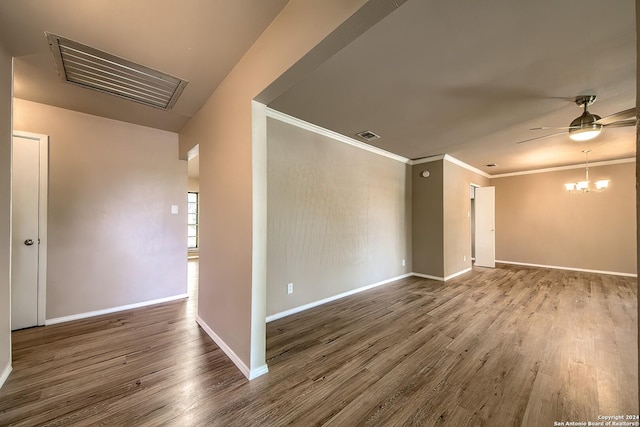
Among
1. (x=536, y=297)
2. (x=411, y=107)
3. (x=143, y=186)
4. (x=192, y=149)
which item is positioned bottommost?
(x=536, y=297)

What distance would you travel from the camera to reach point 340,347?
2.21 m

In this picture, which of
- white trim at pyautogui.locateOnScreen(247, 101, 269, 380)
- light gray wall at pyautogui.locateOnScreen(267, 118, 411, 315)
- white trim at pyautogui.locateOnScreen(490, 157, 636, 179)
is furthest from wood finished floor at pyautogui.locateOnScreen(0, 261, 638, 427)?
white trim at pyautogui.locateOnScreen(490, 157, 636, 179)

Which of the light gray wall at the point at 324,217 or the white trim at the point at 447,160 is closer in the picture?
the light gray wall at the point at 324,217

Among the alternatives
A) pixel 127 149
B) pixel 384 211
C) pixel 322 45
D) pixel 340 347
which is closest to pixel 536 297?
pixel 384 211

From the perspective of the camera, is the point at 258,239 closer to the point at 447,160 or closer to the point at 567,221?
the point at 447,160

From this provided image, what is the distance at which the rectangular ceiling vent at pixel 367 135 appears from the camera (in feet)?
11.1

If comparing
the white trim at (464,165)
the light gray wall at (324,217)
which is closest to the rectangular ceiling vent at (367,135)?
the light gray wall at (324,217)

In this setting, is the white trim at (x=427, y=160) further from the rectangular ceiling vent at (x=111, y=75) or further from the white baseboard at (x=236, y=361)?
the white baseboard at (x=236, y=361)

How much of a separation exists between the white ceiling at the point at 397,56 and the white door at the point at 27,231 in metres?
0.57

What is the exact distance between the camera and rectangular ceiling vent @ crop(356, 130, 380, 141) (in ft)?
11.1

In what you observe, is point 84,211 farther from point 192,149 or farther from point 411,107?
point 411,107

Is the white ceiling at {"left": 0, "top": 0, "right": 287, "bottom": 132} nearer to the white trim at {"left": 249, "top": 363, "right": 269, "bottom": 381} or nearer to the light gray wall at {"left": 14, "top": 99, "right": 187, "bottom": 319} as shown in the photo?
the light gray wall at {"left": 14, "top": 99, "right": 187, "bottom": 319}

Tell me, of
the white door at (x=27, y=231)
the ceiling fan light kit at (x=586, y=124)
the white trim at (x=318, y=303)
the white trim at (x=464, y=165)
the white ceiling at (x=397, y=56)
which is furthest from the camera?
the white trim at (x=464, y=165)

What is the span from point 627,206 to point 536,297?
3.66 metres
